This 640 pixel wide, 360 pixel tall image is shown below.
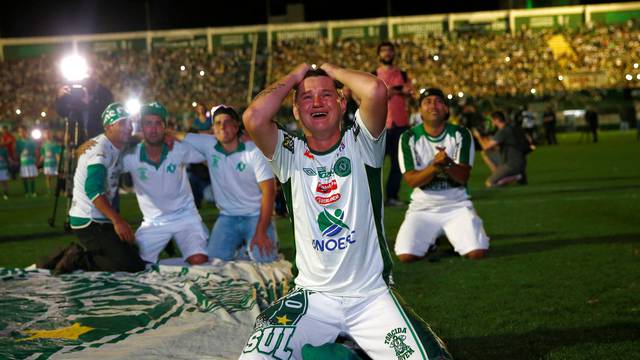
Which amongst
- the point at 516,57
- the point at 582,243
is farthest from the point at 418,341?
the point at 516,57

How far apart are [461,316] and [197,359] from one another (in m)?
2.07

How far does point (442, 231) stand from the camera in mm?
8484

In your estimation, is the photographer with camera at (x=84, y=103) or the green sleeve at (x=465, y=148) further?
the photographer with camera at (x=84, y=103)

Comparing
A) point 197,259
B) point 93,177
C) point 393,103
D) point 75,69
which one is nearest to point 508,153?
point 393,103

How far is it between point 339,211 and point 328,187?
148 millimetres

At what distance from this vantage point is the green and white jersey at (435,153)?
8398mm

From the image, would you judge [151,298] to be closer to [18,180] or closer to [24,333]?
[24,333]

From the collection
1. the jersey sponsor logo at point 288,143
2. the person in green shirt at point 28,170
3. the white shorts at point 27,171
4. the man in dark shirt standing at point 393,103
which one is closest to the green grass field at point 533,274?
the man in dark shirt standing at point 393,103

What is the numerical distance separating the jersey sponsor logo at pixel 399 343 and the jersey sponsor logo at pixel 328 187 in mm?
860

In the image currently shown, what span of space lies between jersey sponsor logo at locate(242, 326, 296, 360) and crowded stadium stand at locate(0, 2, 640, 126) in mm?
41041

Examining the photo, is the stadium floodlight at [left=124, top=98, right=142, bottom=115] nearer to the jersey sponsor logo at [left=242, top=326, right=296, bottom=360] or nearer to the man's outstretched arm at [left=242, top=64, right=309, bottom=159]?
the man's outstretched arm at [left=242, top=64, right=309, bottom=159]

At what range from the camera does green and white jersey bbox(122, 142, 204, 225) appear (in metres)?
8.15

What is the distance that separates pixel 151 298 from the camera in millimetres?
6637

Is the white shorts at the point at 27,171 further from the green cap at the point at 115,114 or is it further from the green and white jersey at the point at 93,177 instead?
the green cap at the point at 115,114
